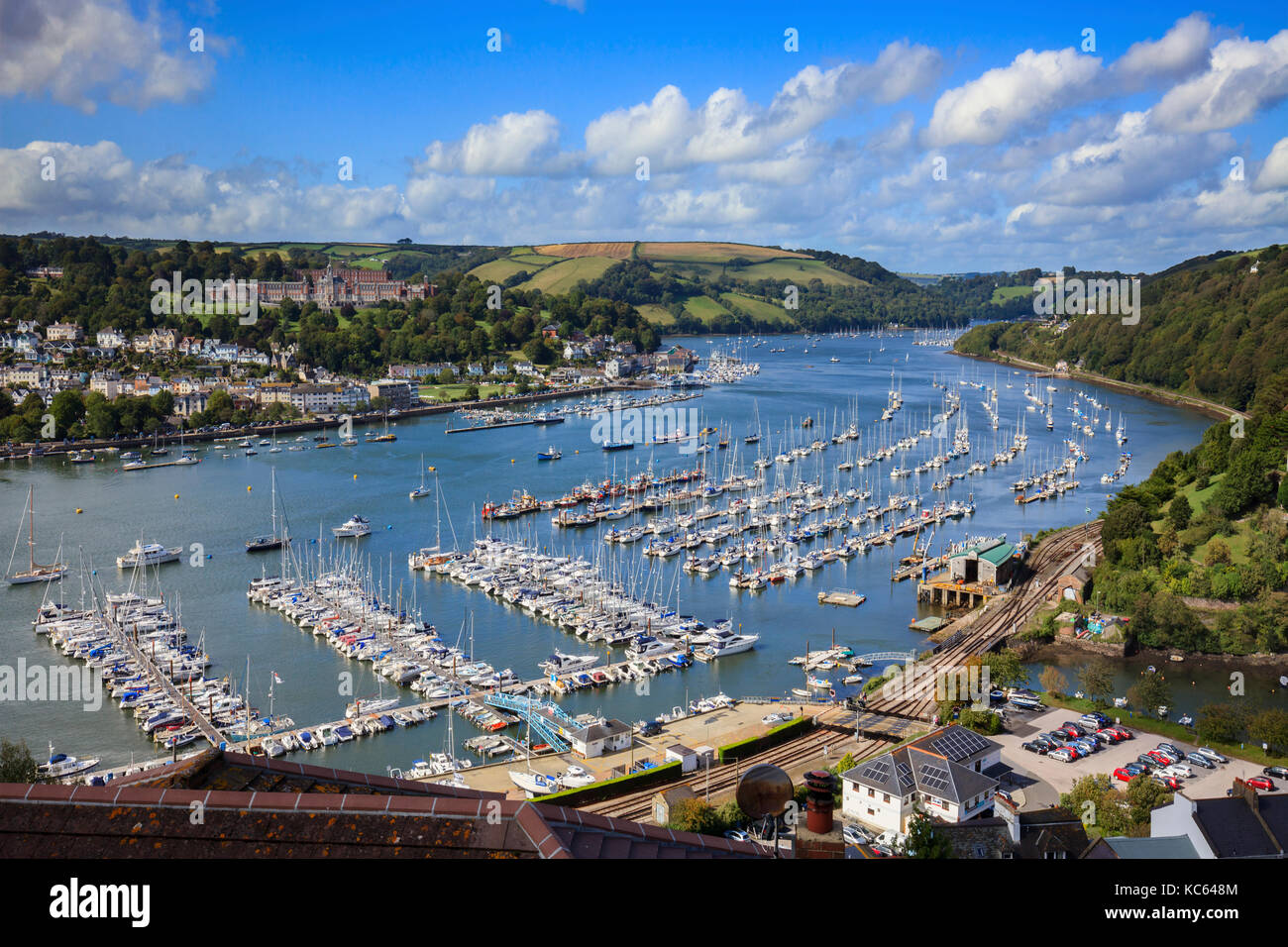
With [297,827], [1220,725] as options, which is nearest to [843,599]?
[1220,725]

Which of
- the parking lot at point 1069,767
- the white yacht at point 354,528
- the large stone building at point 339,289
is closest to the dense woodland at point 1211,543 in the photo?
the parking lot at point 1069,767

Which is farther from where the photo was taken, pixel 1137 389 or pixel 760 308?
pixel 760 308

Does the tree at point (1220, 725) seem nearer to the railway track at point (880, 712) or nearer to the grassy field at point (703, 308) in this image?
the railway track at point (880, 712)

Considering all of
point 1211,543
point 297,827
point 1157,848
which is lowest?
point 1157,848

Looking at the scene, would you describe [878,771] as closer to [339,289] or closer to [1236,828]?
[1236,828]

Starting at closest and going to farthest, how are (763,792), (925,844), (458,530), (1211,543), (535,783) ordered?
1. (763,792)
2. (925,844)
3. (535,783)
4. (1211,543)
5. (458,530)

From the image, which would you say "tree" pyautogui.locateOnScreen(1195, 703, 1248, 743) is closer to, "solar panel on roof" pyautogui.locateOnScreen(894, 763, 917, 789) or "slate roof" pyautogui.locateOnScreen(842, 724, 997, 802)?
"slate roof" pyautogui.locateOnScreen(842, 724, 997, 802)

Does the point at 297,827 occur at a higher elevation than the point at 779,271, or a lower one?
lower

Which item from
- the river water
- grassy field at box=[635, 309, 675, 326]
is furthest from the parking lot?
grassy field at box=[635, 309, 675, 326]
